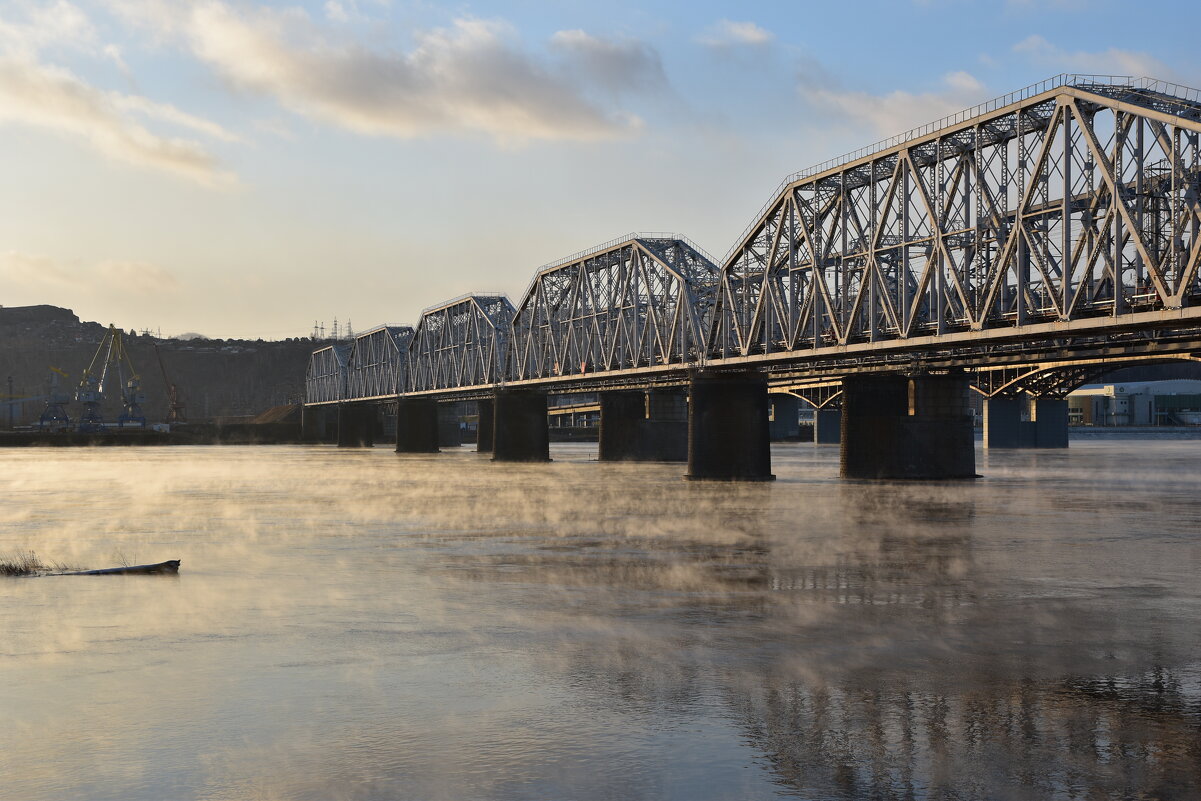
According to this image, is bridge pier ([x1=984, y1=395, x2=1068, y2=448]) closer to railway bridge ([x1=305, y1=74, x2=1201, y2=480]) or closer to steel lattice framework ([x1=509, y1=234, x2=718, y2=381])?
railway bridge ([x1=305, y1=74, x2=1201, y2=480])

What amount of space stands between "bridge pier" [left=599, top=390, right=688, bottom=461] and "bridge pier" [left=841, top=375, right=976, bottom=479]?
41714 mm

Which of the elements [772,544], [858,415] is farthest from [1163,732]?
[858,415]

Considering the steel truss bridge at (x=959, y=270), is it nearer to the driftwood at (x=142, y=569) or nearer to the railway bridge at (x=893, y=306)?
the railway bridge at (x=893, y=306)

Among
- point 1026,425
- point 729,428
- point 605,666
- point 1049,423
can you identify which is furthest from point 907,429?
point 1026,425

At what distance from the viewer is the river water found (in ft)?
41.9

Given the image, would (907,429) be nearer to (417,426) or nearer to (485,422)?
(485,422)

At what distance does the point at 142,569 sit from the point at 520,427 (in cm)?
10745

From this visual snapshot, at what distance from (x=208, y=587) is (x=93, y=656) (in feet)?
27.0

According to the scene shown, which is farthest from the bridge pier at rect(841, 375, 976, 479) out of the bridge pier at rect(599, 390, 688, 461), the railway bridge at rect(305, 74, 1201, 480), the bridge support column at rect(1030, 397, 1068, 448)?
the bridge support column at rect(1030, 397, 1068, 448)

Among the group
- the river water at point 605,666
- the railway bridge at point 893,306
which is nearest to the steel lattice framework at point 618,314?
the railway bridge at point 893,306

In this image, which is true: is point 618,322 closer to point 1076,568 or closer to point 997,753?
point 1076,568

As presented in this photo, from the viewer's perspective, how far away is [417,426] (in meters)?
179

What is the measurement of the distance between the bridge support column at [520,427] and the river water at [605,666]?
91.7 metres

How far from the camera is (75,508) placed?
54500 millimetres
